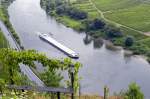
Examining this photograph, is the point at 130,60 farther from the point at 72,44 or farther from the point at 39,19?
the point at 39,19

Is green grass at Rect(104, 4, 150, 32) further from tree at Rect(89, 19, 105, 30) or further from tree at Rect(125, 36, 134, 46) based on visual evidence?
tree at Rect(125, 36, 134, 46)

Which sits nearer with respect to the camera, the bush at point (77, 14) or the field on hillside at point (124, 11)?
the field on hillside at point (124, 11)

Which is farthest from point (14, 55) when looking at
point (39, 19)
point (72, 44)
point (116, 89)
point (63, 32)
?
point (39, 19)

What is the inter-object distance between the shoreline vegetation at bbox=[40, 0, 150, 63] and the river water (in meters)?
0.78

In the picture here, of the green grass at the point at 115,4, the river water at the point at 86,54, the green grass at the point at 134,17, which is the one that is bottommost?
the river water at the point at 86,54

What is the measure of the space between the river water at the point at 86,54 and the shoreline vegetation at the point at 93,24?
78cm

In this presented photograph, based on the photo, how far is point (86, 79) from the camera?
2081 centimetres

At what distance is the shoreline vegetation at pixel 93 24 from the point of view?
26.8 metres

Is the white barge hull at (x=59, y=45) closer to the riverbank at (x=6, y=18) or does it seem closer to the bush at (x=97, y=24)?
the riverbank at (x=6, y=18)

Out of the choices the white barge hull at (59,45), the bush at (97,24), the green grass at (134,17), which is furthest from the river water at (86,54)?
the green grass at (134,17)

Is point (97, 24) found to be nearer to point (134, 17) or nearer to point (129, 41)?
point (134, 17)

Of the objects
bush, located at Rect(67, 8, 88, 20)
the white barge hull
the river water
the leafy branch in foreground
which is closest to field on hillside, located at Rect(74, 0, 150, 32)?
bush, located at Rect(67, 8, 88, 20)

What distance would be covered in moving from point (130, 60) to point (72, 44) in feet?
16.7

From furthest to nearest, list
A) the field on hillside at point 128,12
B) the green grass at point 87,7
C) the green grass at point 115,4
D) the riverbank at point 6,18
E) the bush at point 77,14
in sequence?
the green grass at point 115,4 < the green grass at point 87,7 < the bush at point 77,14 < the field on hillside at point 128,12 < the riverbank at point 6,18
